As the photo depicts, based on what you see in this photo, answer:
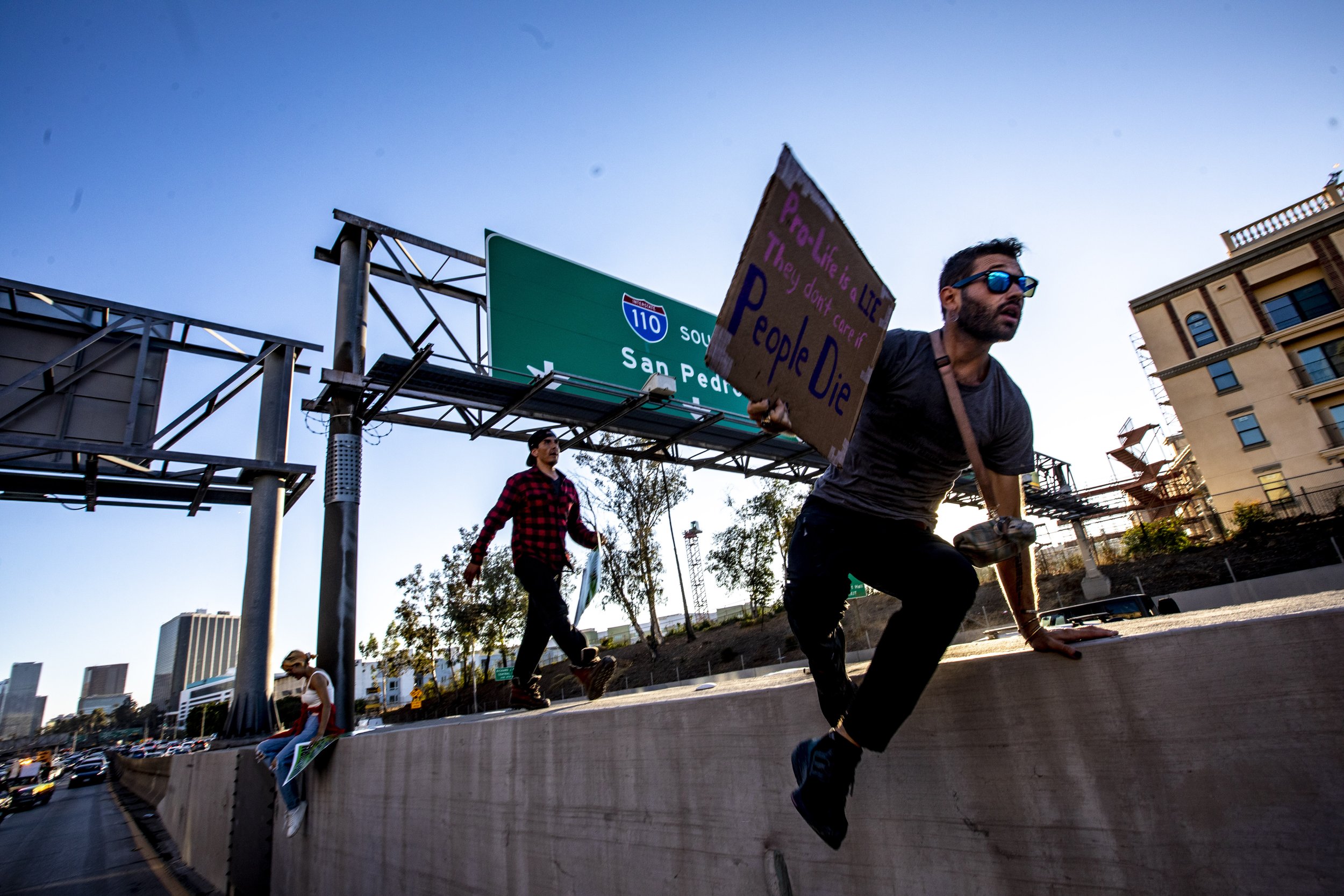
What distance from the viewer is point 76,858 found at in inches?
362

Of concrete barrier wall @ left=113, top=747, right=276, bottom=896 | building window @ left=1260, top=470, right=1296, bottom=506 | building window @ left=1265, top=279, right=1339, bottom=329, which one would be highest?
building window @ left=1265, top=279, right=1339, bottom=329

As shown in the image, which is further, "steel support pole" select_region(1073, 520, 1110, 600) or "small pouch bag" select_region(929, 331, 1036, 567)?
"steel support pole" select_region(1073, 520, 1110, 600)

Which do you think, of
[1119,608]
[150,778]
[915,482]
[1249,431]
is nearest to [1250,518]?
[1249,431]

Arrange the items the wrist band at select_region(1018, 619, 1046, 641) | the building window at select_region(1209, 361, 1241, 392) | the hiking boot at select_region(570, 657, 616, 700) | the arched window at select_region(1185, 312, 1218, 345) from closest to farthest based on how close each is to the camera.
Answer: the wrist band at select_region(1018, 619, 1046, 641)
the hiking boot at select_region(570, 657, 616, 700)
the building window at select_region(1209, 361, 1241, 392)
the arched window at select_region(1185, 312, 1218, 345)

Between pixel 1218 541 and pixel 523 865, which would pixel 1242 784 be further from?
pixel 1218 541

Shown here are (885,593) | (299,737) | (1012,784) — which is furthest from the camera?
(299,737)

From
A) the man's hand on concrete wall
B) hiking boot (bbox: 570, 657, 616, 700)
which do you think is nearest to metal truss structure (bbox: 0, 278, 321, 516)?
hiking boot (bbox: 570, 657, 616, 700)

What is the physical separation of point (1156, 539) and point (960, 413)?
2982 centimetres

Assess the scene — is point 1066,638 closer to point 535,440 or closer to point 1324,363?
point 535,440

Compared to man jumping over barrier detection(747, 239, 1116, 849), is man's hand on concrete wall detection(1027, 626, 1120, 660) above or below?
below

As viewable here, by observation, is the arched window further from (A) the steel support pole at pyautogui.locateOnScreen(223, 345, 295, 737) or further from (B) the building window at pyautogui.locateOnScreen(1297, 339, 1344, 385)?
(A) the steel support pole at pyautogui.locateOnScreen(223, 345, 295, 737)

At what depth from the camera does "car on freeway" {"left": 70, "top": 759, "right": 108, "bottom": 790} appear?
42.8m

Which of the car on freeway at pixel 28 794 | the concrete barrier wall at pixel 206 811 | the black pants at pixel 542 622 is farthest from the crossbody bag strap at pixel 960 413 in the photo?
the car on freeway at pixel 28 794

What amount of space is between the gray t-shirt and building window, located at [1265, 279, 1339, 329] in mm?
35488
